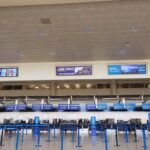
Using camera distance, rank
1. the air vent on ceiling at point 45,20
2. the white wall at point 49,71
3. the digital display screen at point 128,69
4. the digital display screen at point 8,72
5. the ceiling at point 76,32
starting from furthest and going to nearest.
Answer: the digital display screen at point 8,72
the white wall at point 49,71
the digital display screen at point 128,69
the air vent on ceiling at point 45,20
the ceiling at point 76,32

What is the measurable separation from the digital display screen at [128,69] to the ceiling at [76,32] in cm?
52

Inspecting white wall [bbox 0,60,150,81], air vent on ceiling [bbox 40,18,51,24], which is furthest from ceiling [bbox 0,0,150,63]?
white wall [bbox 0,60,150,81]

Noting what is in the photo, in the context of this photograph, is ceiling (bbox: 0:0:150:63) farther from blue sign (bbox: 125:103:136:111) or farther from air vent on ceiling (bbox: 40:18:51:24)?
blue sign (bbox: 125:103:136:111)

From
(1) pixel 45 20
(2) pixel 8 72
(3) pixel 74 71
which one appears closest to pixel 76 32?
(1) pixel 45 20

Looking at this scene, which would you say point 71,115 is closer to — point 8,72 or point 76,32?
point 76,32

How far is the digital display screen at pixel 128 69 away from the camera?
1516 cm

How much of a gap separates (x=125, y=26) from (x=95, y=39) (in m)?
1.89

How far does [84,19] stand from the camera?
10.4 m

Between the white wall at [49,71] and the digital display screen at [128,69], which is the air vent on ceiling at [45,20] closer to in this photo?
the white wall at [49,71]

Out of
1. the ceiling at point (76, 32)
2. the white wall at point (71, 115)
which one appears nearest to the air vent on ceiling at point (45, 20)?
the ceiling at point (76, 32)

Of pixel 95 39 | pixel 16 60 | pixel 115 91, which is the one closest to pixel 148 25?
pixel 95 39

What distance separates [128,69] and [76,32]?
16.3 feet

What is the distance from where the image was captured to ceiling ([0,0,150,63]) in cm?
959

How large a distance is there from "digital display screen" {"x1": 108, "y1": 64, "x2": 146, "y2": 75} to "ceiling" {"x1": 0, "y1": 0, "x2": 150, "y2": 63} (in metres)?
0.52
